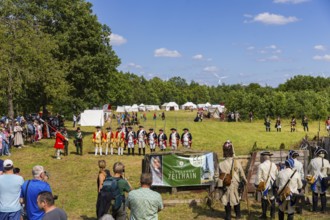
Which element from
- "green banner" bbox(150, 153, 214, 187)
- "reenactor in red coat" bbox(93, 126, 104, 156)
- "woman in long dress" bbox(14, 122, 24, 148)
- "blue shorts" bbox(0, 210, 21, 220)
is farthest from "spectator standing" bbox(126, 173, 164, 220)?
"woman in long dress" bbox(14, 122, 24, 148)

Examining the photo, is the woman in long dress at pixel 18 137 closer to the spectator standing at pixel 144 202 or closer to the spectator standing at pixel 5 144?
the spectator standing at pixel 5 144

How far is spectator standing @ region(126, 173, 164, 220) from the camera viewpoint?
5934 mm

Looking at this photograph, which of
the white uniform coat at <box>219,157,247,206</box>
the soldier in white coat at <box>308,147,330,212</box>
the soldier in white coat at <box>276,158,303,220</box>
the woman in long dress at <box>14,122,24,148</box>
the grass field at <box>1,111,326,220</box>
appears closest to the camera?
the soldier in white coat at <box>276,158,303,220</box>

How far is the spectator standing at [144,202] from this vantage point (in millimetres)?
5934

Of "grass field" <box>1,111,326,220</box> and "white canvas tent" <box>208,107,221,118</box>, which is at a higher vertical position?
"white canvas tent" <box>208,107,221,118</box>

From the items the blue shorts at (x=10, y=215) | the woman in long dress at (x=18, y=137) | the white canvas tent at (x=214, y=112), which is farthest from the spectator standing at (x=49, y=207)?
the white canvas tent at (x=214, y=112)

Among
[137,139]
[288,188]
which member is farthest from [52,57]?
[288,188]

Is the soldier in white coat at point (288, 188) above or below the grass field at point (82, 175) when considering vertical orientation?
above

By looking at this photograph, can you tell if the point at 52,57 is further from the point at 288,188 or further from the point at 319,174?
the point at 288,188

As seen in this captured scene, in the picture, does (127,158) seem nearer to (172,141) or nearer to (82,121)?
(172,141)

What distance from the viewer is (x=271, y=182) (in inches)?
391

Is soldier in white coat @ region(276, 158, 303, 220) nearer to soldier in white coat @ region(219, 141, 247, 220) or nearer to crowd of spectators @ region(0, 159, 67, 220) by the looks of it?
soldier in white coat @ region(219, 141, 247, 220)

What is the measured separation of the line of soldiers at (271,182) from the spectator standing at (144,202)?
13.6ft

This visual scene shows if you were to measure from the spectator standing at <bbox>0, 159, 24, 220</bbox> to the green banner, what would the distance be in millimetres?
6523
